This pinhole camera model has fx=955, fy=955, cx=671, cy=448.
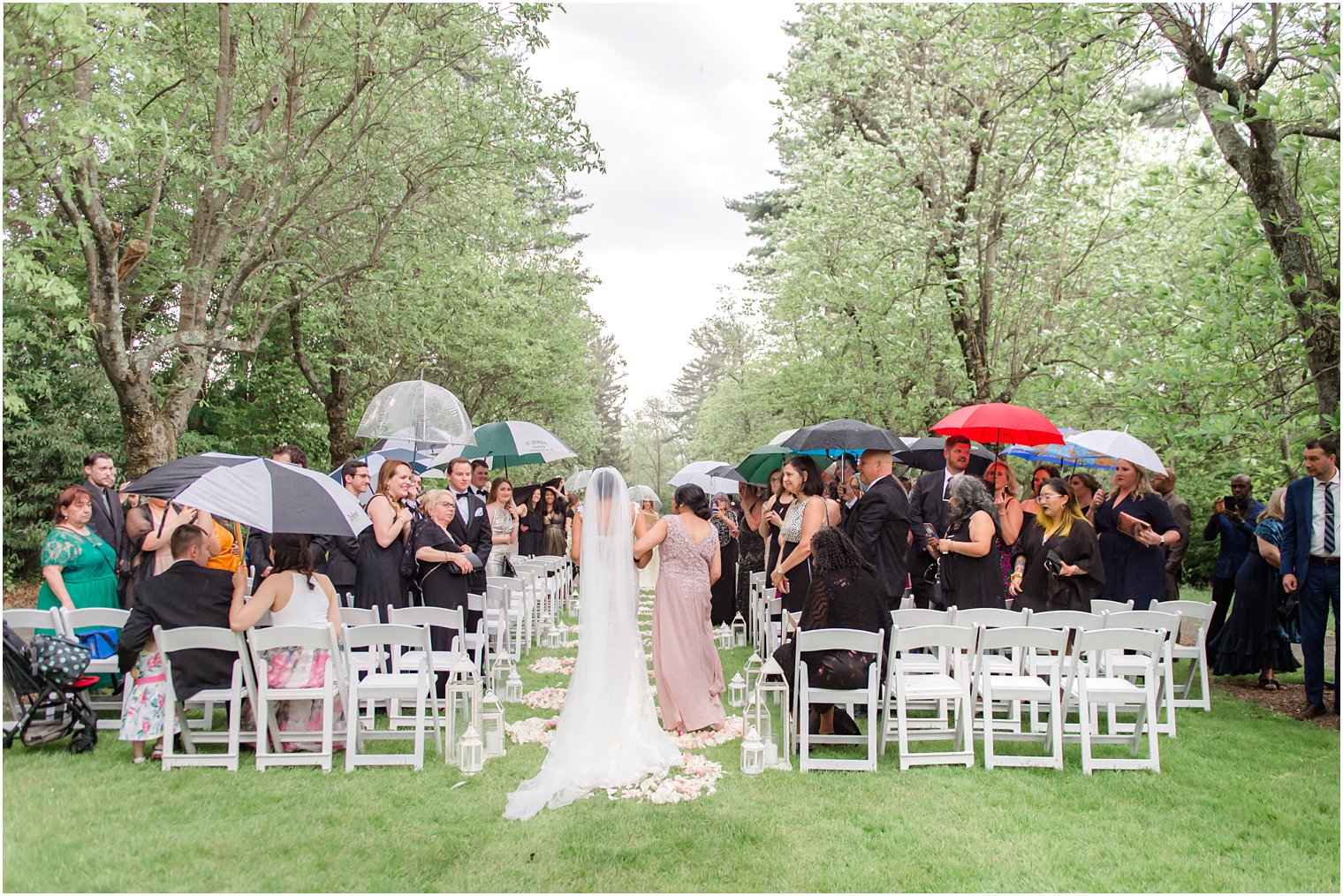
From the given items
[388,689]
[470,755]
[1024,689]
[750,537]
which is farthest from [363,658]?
[750,537]

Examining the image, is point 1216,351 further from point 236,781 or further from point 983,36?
point 236,781

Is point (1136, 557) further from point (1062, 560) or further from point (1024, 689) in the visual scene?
point (1024, 689)

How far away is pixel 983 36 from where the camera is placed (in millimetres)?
10250

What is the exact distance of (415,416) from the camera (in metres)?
9.33

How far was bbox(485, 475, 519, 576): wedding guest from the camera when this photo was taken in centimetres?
1274

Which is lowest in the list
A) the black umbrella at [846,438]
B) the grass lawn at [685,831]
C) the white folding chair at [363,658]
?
the grass lawn at [685,831]

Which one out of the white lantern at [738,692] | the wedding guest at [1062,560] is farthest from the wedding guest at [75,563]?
the wedding guest at [1062,560]

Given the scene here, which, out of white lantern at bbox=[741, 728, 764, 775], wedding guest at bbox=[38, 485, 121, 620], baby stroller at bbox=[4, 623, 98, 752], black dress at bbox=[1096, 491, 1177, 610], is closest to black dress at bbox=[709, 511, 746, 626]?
black dress at bbox=[1096, 491, 1177, 610]

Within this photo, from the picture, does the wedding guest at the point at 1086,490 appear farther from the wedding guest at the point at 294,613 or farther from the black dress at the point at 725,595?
the wedding guest at the point at 294,613

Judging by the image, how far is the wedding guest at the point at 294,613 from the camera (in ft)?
20.6

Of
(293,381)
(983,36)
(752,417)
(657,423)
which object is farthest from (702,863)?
(657,423)

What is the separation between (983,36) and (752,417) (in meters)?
32.7

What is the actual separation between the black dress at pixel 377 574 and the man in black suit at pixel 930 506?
15.1ft

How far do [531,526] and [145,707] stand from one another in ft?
36.8
